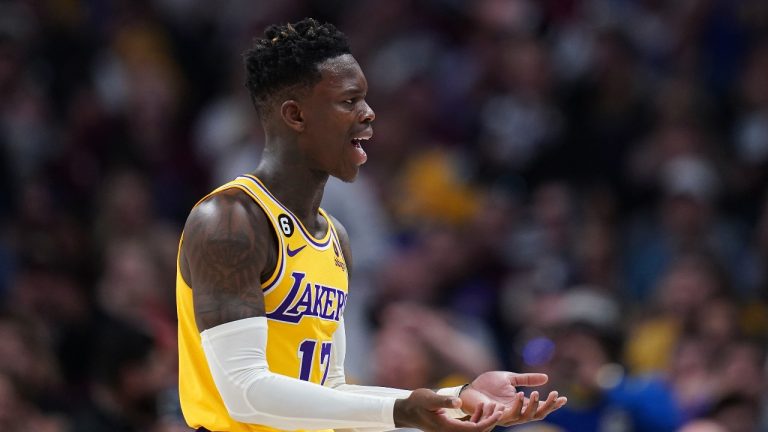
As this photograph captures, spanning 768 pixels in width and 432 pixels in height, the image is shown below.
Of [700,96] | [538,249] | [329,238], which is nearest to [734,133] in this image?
[700,96]

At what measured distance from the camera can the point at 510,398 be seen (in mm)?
4359

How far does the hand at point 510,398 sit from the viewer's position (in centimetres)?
421

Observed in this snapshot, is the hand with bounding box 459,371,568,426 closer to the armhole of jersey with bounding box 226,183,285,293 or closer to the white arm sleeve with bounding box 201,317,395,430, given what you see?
the white arm sleeve with bounding box 201,317,395,430

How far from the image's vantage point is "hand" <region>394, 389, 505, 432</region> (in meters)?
4.17

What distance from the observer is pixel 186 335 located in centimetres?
470

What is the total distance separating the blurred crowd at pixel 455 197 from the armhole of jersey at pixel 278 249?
3028 mm

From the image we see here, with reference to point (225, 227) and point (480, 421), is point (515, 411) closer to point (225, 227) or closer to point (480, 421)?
point (480, 421)

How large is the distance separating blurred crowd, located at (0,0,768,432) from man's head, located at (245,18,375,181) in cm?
299

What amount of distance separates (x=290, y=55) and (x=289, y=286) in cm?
82

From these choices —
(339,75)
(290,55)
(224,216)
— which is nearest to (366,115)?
(339,75)

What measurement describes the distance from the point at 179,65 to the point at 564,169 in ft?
15.1

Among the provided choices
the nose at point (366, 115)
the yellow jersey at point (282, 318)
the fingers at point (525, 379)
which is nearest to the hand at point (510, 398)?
the fingers at point (525, 379)

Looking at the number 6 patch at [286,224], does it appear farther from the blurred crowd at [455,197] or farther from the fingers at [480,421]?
the blurred crowd at [455,197]

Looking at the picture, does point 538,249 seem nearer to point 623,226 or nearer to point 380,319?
point 623,226
